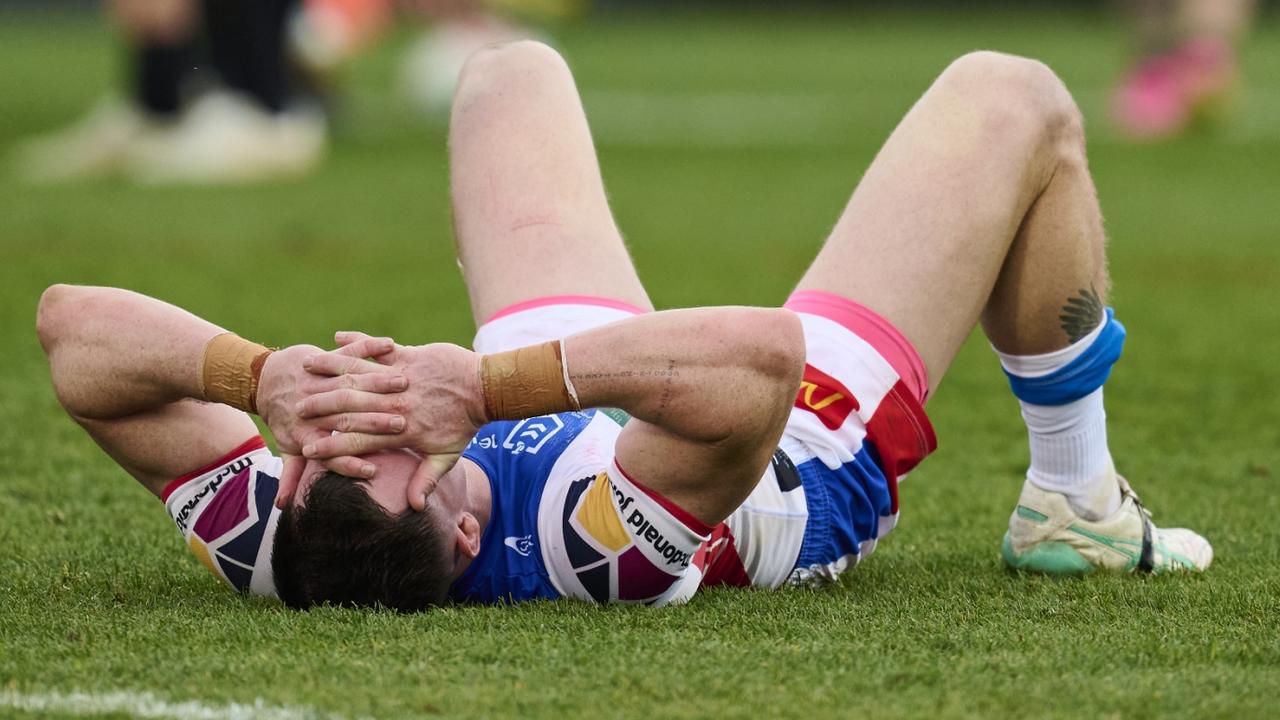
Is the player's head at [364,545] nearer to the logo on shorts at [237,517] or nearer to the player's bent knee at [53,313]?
the logo on shorts at [237,517]

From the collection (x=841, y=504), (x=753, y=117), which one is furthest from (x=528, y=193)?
(x=753, y=117)

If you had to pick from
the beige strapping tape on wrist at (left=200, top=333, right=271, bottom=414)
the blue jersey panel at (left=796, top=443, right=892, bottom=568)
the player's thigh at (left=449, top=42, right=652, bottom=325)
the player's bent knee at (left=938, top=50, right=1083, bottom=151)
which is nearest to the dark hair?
the beige strapping tape on wrist at (left=200, top=333, right=271, bottom=414)

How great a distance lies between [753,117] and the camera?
11703 mm

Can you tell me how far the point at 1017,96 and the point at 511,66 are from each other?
899mm

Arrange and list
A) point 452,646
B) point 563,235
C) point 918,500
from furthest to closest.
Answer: point 918,500, point 563,235, point 452,646

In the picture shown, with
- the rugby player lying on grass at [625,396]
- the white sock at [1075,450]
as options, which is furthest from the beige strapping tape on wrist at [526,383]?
the white sock at [1075,450]

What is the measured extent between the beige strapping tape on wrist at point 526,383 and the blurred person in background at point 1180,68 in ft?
28.0

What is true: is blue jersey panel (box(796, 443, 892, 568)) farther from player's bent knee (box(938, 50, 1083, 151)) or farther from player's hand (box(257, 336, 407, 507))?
player's hand (box(257, 336, 407, 507))

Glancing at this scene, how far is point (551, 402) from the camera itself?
7.47ft

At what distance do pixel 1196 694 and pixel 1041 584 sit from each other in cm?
61

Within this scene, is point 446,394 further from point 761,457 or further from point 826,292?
point 826,292

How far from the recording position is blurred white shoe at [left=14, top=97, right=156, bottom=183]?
28.2ft

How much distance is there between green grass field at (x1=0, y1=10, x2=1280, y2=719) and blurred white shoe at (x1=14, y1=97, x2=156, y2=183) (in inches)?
13.0

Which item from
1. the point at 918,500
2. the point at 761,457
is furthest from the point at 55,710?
the point at 918,500
